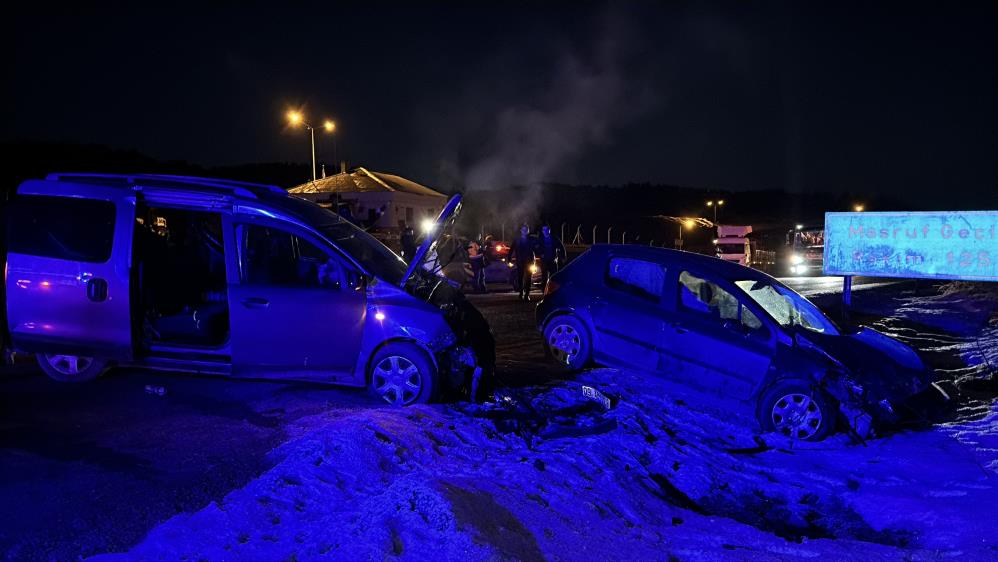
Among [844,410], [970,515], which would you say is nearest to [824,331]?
[844,410]

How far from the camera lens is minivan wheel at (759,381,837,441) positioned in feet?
21.3

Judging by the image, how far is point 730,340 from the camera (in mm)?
7031

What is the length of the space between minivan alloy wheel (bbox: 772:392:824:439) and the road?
8.21ft

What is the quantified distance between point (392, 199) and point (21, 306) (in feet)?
90.7

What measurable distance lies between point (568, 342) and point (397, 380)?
2493 millimetres

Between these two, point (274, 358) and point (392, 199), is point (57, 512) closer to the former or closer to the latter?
point (274, 358)

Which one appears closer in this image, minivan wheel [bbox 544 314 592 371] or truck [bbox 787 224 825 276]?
minivan wheel [bbox 544 314 592 371]

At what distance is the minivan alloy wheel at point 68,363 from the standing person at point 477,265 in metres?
12.5

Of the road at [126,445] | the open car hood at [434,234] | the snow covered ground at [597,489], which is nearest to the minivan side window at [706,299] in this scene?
the snow covered ground at [597,489]

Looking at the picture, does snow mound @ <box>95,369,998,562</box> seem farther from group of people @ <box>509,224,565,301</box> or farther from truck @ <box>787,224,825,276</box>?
truck @ <box>787,224,825,276</box>

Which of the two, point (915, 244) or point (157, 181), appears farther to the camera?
point (915, 244)

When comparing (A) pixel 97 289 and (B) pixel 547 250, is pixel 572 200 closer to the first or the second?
(B) pixel 547 250

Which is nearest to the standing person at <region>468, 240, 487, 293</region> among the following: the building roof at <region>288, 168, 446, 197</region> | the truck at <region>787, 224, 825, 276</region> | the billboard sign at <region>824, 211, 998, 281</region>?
the billboard sign at <region>824, 211, 998, 281</region>

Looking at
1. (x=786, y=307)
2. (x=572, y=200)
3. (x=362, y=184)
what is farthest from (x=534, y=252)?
(x=572, y=200)
